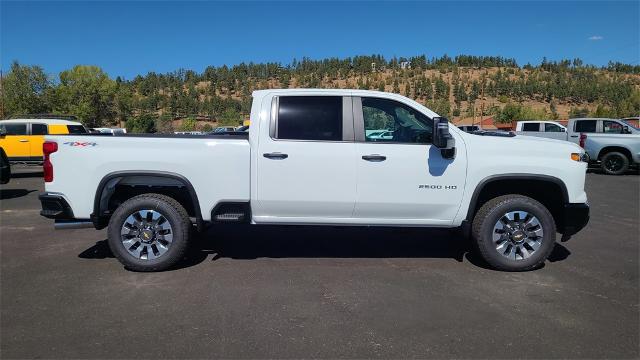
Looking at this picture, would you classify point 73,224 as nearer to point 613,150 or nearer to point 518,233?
point 518,233

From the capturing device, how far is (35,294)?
4430 mm

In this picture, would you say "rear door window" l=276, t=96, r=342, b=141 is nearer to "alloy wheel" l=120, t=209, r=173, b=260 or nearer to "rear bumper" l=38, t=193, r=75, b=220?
"alloy wheel" l=120, t=209, r=173, b=260

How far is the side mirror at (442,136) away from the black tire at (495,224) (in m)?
0.83

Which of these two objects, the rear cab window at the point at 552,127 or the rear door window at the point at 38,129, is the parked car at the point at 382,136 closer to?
the rear door window at the point at 38,129

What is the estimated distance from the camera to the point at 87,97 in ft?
150

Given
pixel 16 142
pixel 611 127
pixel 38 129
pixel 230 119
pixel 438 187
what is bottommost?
pixel 438 187

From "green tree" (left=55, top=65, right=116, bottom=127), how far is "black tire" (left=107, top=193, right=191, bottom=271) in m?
42.7

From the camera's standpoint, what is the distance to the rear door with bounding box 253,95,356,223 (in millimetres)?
4922

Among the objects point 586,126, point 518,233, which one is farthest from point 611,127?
point 518,233

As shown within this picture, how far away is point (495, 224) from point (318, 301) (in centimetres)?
217

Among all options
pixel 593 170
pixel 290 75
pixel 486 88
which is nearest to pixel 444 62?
pixel 486 88

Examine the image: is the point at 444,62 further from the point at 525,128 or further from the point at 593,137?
the point at 593,137

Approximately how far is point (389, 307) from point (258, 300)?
46.6 inches

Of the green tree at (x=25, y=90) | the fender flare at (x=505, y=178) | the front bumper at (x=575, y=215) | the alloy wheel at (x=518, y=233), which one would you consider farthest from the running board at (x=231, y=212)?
the green tree at (x=25, y=90)
